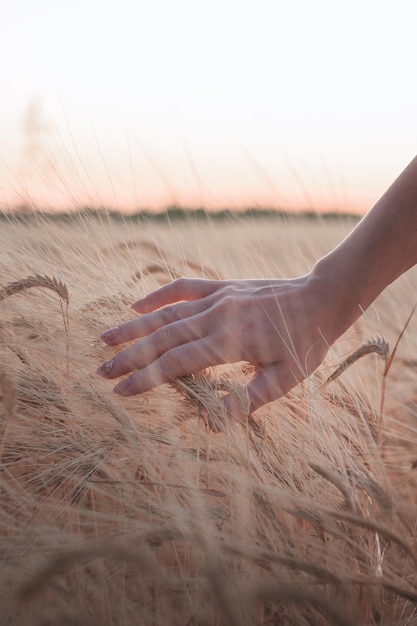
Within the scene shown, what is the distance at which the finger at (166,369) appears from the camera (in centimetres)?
74

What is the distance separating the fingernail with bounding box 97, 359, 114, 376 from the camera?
0.77 meters

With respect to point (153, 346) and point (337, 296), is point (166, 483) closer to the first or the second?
point (153, 346)

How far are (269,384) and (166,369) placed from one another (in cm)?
15

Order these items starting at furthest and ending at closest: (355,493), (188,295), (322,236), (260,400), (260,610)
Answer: (322,236) < (188,295) < (260,400) < (355,493) < (260,610)

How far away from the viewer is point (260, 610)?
0.54m

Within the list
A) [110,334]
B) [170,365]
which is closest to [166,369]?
[170,365]

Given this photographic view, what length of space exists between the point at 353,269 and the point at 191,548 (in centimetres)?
45

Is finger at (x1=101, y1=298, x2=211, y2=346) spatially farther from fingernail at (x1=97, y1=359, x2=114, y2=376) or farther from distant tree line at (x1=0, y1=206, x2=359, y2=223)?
distant tree line at (x1=0, y1=206, x2=359, y2=223)

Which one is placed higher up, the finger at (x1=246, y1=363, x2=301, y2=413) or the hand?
the hand

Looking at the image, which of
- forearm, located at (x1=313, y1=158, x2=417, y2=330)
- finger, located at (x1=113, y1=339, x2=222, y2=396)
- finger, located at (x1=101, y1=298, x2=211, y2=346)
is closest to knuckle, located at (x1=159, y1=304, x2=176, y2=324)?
finger, located at (x1=101, y1=298, x2=211, y2=346)

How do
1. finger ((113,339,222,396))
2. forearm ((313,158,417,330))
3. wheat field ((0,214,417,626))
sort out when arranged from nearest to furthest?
wheat field ((0,214,417,626)) → finger ((113,339,222,396)) → forearm ((313,158,417,330))

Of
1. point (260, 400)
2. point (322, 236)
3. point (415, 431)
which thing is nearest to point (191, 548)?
point (260, 400)

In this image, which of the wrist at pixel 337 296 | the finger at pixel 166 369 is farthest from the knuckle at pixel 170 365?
the wrist at pixel 337 296

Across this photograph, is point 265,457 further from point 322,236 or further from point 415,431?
point 322,236
